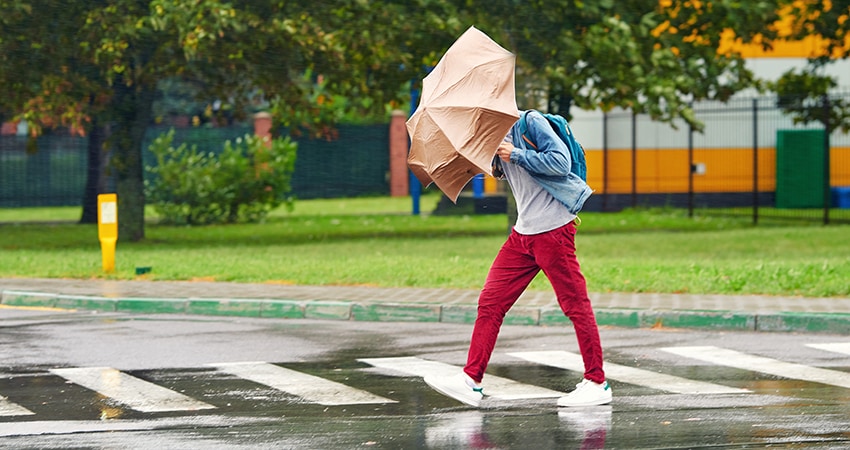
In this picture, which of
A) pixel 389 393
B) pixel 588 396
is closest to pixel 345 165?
pixel 389 393

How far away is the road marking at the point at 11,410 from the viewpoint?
706 cm

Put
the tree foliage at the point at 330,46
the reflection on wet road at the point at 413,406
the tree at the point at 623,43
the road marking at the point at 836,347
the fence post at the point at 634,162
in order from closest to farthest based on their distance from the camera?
the reflection on wet road at the point at 413,406 < the road marking at the point at 836,347 < the tree foliage at the point at 330,46 < the tree at the point at 623,43 < the fence post at the point at 634,162

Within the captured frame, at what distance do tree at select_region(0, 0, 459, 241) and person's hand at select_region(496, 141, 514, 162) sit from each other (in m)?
12.6

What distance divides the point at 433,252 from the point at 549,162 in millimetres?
12360

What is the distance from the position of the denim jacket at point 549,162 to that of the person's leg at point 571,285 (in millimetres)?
181

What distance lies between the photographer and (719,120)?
3131cm

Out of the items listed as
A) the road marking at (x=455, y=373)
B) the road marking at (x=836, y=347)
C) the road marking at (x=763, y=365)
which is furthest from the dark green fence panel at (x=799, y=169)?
the road marking at (x=455, y=373)

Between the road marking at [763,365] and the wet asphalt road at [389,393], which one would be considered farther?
the road marking at [763,365]

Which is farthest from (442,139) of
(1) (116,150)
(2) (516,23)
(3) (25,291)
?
(1) (116,150)

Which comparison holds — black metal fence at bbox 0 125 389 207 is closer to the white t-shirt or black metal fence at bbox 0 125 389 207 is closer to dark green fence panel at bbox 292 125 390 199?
dark green fence panel at bbox 292 125 390 199

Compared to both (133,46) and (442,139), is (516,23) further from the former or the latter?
(442,139)

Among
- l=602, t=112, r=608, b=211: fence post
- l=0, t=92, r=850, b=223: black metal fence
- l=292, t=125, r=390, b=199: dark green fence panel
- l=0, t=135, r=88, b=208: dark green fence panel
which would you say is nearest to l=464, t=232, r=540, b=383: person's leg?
l=0, t=92, r=850, b=223: black metal fence

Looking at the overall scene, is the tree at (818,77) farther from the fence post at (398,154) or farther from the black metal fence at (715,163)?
the fence post at (398,154)

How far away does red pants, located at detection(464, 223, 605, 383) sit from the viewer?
7141 mm
